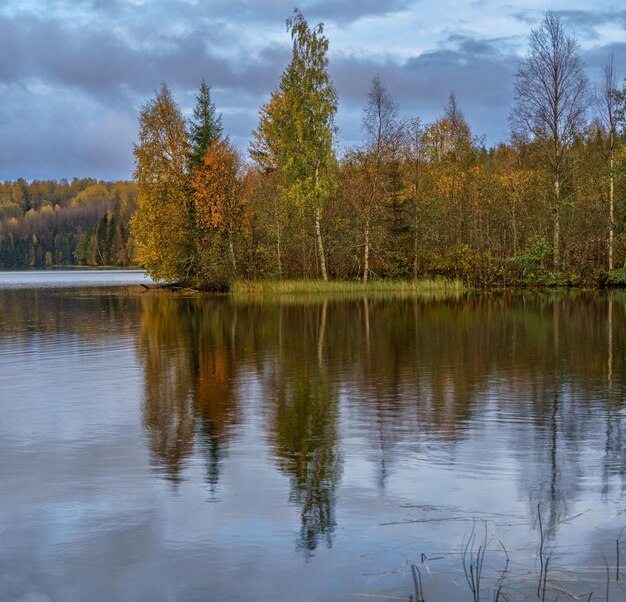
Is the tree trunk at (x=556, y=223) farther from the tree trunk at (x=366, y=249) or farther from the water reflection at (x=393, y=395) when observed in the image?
the water reflection at (x=393, y=395)

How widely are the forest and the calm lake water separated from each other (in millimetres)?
32430

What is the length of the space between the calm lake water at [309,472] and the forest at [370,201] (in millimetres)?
32430

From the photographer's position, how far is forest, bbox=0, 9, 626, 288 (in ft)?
169

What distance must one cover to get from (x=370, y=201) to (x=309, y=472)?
44.4 metres

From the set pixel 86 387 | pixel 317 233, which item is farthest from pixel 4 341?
pixel 317 233

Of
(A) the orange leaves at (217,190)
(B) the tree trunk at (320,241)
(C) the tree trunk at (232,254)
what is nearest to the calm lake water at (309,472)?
(B) the tree trunk at (320,241)

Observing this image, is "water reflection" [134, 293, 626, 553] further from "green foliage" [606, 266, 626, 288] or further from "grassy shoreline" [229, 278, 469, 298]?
"grassy shoreline" [229, 278, 469, 298]

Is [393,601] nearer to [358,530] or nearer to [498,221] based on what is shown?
[358,530]

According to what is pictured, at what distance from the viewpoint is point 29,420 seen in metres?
12.8

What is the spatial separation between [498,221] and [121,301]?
1014 inches

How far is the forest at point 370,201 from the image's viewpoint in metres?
51.4

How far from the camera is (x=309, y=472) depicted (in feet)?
30.8

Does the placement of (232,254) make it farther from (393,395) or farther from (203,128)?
(393,395)

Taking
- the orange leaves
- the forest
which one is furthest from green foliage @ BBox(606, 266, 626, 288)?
the orange leaves
